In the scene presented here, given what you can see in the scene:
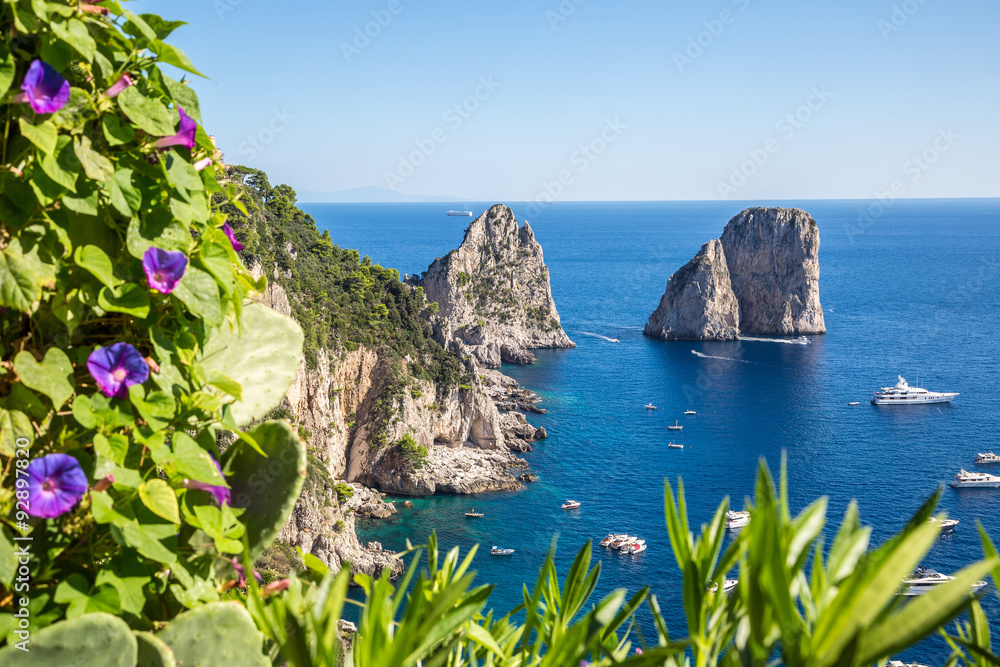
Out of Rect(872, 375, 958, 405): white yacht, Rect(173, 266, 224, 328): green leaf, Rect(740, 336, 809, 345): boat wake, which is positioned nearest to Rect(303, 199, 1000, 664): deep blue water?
Rect(872, 375, 958, 405): white yacht

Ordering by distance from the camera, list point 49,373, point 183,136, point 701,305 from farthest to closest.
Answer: point 701,305 → point 183,136 → point 49,373

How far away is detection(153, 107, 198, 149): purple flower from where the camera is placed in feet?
5.99

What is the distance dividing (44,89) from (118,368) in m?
0.66

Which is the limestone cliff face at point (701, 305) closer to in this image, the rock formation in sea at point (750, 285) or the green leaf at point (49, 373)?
the rock formation in sea at point (750, 285)

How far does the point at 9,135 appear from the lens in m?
1.73

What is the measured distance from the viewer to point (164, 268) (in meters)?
1.77

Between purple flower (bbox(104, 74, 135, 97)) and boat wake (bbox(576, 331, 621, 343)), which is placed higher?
boat wake (bbox(576, 331, 621, 343))

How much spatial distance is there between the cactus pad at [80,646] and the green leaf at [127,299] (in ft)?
2.25

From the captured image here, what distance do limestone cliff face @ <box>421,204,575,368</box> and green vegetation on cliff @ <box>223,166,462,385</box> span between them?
70.8 feet

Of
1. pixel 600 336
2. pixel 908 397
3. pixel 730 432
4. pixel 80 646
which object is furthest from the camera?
pixel 600 336

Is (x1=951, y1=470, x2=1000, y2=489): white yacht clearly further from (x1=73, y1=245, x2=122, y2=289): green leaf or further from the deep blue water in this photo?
(x1=73, y1=245, x2=122, y2=289): green leaf

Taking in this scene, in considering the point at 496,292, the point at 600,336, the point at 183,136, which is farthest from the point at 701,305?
the point at 183,136

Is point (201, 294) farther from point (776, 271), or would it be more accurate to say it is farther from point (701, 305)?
point (776, 271)

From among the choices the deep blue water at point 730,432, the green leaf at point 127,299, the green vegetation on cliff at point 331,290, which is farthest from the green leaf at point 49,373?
the green vegetation on cliff at point 331,290
